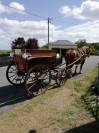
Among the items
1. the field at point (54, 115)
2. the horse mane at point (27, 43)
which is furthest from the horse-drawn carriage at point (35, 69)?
the horse mane at point (27, 43)

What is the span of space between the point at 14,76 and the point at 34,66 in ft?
6.66

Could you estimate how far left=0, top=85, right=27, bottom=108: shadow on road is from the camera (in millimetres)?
11812

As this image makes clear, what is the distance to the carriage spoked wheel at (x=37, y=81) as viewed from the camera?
12.7 metres

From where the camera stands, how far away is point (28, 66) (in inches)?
500

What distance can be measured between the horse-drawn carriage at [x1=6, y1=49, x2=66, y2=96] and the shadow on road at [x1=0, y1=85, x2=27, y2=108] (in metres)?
0.38

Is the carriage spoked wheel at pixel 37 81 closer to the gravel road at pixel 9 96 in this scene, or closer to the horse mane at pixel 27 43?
the gravel road at pixel 9 96

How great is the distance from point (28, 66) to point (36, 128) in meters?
3.55

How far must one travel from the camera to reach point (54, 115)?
10.6 m

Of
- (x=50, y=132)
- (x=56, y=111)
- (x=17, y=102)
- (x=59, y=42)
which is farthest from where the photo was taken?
(x=59, y=42)

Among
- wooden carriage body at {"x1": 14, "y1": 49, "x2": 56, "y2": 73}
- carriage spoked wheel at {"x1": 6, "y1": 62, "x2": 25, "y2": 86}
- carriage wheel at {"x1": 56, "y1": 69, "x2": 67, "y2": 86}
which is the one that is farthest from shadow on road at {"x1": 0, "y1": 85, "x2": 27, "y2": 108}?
carriage wheel at {"x1": 56, "y1": 69, "x2": 67, "y2": 86}

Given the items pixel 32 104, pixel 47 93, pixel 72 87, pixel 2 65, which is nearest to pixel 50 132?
pixel 32 104

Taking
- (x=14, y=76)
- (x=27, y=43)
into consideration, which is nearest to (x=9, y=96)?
(x=14, y=76)

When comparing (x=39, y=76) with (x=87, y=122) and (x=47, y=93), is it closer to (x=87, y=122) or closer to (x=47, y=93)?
(x=47, y=93)

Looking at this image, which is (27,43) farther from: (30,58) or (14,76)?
(30,58)
